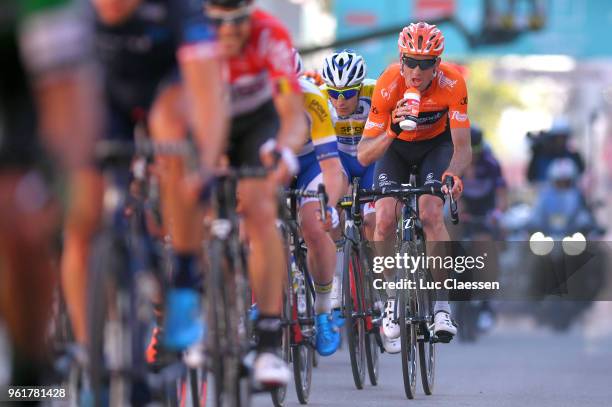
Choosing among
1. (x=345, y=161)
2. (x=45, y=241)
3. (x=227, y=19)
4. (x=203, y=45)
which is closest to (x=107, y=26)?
(x=203, y=45)

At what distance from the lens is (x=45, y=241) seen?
18.4ft

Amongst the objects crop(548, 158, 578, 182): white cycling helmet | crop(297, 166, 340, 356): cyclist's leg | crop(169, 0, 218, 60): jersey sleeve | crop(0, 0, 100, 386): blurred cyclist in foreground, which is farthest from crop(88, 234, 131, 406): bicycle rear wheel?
crop(548, 158, 578, 182): white cycling helmet

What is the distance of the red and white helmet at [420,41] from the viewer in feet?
44.1

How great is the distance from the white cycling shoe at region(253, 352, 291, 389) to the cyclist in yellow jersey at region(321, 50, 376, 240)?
603 centimetres

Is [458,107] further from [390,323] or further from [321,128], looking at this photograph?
[390,323]

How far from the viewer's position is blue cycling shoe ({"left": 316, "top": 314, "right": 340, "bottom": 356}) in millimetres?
12250

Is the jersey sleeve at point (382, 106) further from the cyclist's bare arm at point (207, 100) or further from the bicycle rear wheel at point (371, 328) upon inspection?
the cyclist's bare arm at point (207, 100)

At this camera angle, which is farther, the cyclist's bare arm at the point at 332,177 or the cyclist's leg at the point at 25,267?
the cyclist's bare arm at the point at 332,177

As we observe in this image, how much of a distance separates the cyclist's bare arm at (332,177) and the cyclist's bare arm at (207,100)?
517cm

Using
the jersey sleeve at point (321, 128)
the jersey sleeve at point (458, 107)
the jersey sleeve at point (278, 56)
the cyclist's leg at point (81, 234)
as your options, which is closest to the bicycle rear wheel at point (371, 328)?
the jersey sleeve at point (321, 128)

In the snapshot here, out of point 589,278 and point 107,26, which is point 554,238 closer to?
point 589,278

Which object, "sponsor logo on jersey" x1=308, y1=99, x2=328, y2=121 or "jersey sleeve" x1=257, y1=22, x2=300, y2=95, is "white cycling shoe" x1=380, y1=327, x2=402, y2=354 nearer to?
"sponsor logo on jersey" x1=308, y1=99, x2=328, y2=121

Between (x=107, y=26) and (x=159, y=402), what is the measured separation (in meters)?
1.58

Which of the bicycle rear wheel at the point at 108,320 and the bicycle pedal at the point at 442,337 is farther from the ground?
the bicycle pedal at the point at 442,337
